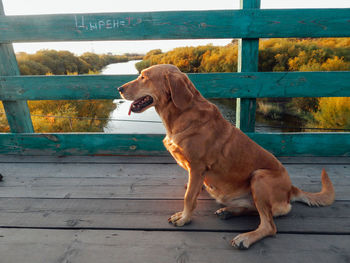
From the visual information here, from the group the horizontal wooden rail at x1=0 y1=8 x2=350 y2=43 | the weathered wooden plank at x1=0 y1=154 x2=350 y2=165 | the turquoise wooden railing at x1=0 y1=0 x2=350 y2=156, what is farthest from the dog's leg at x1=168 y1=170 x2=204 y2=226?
the horizontal wooden rail at x1=0 y1=8 x2=350 y2=43

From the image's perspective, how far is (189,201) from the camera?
4.96 ft

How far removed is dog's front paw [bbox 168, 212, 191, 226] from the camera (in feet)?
4.90

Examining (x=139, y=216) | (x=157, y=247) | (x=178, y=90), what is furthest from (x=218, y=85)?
(x=157, y=247)

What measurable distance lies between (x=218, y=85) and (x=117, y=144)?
4.59ft

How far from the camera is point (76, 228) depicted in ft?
4.87

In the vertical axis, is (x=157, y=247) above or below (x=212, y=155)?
below

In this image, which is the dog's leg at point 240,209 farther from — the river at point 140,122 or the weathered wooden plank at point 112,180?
the river at point 140,122

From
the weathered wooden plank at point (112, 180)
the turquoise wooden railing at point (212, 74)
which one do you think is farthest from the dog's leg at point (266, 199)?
the turquoise wooden railing at point (212, 74)

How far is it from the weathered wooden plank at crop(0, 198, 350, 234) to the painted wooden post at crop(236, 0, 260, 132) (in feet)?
3.38

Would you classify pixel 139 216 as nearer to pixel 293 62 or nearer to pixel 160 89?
pixel 160 89

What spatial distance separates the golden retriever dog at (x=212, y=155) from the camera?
59.1 inches

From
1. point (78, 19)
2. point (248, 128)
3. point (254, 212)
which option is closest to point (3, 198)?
point (78, 19)

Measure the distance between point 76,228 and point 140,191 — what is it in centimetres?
59

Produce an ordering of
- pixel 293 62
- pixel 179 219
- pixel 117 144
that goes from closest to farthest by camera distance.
Result: pixel 179 219 < pixel 117 144 < pixel 293 62
